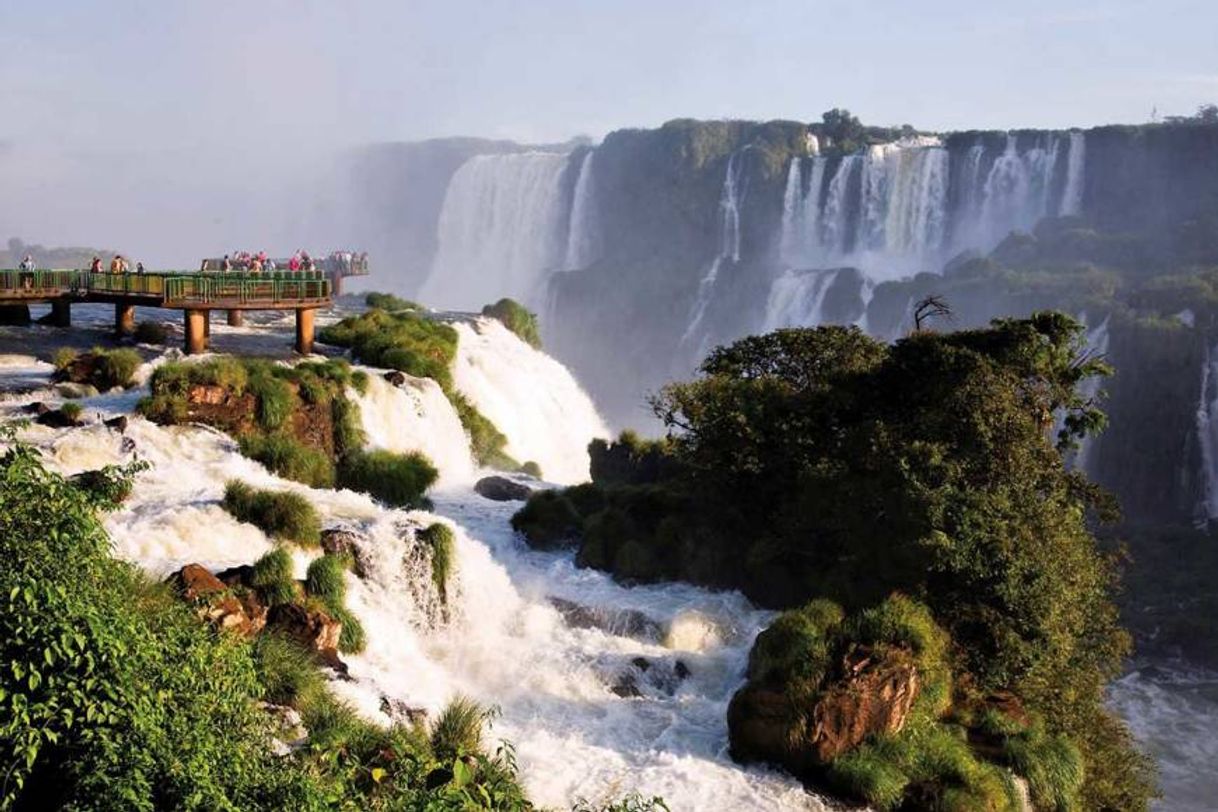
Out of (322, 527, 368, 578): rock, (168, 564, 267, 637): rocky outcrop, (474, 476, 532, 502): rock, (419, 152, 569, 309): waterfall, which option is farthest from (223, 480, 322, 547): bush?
(419, 152, 569, 309): waterfall

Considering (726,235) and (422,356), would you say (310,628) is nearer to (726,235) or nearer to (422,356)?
(422,356)

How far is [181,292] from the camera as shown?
3058 cm

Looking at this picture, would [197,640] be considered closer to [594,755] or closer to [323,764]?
[323,764]

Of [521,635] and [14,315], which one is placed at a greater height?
[14,315]

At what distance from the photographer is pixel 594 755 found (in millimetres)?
17172

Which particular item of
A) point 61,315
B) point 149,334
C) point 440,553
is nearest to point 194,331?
point 149,334

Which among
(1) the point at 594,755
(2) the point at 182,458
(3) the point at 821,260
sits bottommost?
(1) the point at 594,755

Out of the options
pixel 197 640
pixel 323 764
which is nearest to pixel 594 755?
pixel 323 764

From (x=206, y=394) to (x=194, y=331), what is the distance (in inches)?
254

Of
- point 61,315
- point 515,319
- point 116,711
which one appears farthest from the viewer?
point 515,319

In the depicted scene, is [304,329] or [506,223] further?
[506,223]

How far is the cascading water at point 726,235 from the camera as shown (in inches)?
3482

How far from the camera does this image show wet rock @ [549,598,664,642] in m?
22.2

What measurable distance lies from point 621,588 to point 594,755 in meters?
7.40
